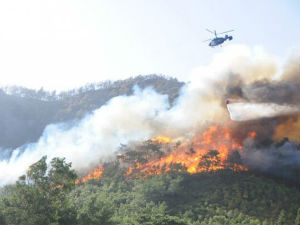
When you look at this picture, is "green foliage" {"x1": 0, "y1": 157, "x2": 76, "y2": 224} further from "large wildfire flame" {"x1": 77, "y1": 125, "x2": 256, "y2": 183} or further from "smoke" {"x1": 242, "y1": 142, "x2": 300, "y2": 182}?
"smoke" {"x1": 242, "y1": 142, "x2": 300, "y2": 182}

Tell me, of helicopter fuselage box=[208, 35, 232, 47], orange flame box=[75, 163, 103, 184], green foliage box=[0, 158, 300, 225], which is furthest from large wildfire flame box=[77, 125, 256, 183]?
helicopter fuselage box=[208, 35, 232, 47]

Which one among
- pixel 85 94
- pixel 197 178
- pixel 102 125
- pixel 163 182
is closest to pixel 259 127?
pixel 197 178

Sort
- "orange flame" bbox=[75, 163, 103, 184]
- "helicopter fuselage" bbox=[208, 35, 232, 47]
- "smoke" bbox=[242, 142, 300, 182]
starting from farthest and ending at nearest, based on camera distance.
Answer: "orange flame" bbox=[75, 163, 103, 184] → "smoke" bbox=[242, 142, 300, 182] → "helicopter fuselage" bbox=[208, 35, 232, 47]

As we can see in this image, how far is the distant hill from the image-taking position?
528 feet

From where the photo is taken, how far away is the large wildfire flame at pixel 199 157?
260 ft

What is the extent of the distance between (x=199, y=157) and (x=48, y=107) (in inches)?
4477

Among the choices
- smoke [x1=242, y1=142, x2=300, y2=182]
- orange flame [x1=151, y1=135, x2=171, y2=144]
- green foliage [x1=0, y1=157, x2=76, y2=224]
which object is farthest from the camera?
orange flame [x1=151, y1=135, x2=171, y2=144]

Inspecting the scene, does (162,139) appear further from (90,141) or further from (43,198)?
(43,198)

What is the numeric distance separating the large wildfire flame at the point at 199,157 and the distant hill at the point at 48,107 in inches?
2278

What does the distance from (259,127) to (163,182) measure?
28005 millimetres

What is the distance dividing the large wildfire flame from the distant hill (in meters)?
57.9

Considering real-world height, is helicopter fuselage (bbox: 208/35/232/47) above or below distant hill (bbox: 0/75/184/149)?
below

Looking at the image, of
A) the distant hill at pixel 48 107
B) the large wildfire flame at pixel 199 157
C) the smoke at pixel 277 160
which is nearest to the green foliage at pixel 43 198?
the large wildfire flame at pixel 199 157

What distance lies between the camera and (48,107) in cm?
17938
